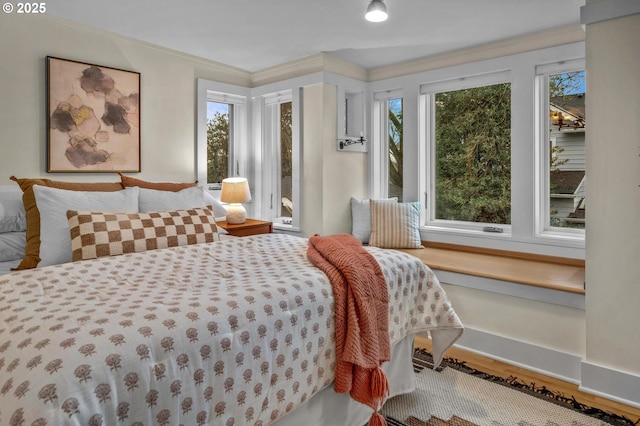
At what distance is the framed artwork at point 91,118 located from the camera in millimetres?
2805

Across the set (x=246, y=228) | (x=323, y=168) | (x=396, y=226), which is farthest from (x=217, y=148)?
(x=396, y=226)

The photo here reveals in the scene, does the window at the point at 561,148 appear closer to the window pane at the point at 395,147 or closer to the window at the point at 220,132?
the window pane at the point at 395,147

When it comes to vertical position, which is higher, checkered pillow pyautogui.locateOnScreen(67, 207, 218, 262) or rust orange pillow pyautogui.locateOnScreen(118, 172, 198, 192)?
rust orange pillow pyautogui.locateOnScreen(118, 172, 198, 192)

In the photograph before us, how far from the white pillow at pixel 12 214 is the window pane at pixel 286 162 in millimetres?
2395

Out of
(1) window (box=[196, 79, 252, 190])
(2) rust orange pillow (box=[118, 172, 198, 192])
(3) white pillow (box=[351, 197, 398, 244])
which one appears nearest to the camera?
(2) rust orange pillow (box=[118, 172, 198, 192])

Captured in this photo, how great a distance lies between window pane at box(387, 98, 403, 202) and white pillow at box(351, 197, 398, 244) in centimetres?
22

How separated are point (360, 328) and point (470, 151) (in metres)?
2.60

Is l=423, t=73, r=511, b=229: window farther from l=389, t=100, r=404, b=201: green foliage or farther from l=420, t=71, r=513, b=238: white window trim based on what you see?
l=389, t=100, r=404, b=201: green foliage

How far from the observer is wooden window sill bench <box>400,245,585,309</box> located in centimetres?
248

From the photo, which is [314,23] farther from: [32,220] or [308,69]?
[32,220]

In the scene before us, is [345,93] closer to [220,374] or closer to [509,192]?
[509,192]

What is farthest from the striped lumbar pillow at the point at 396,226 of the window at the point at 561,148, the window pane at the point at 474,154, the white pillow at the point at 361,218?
the window at the point at 561,148

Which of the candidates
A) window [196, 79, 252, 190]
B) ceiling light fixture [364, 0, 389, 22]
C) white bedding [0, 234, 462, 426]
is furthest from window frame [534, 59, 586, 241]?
window [196, 79, 252, 190]

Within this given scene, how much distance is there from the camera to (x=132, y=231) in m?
2.12
